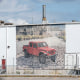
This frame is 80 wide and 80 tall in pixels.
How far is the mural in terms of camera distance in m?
20.1

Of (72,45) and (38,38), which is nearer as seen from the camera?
(72,45)

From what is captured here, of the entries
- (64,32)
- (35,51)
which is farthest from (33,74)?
(64,32)

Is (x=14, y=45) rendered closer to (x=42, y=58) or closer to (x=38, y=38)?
(x=38, y=38)

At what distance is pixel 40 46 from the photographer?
2042cm

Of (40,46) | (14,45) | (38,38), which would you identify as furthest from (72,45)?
(14,45)

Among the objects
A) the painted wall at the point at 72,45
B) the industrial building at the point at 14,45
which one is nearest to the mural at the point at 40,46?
the industrial building at the point at 14,45

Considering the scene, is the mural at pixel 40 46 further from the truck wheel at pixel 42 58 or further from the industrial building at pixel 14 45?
the industrial building at pixel 14 45

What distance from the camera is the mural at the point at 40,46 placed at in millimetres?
20094

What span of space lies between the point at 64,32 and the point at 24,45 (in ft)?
14.8

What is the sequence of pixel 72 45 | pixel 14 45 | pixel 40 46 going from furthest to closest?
pixel 14 45, pixel 40 46, pixel 72 45

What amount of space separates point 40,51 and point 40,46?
0.53 metres

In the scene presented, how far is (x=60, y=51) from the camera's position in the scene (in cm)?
2009

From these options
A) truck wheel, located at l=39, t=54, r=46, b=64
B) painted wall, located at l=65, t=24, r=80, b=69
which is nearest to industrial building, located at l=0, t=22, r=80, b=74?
painted wall, located at l=65, t=24, r=80, b=69

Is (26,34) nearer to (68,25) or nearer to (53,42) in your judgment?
(53,42)
